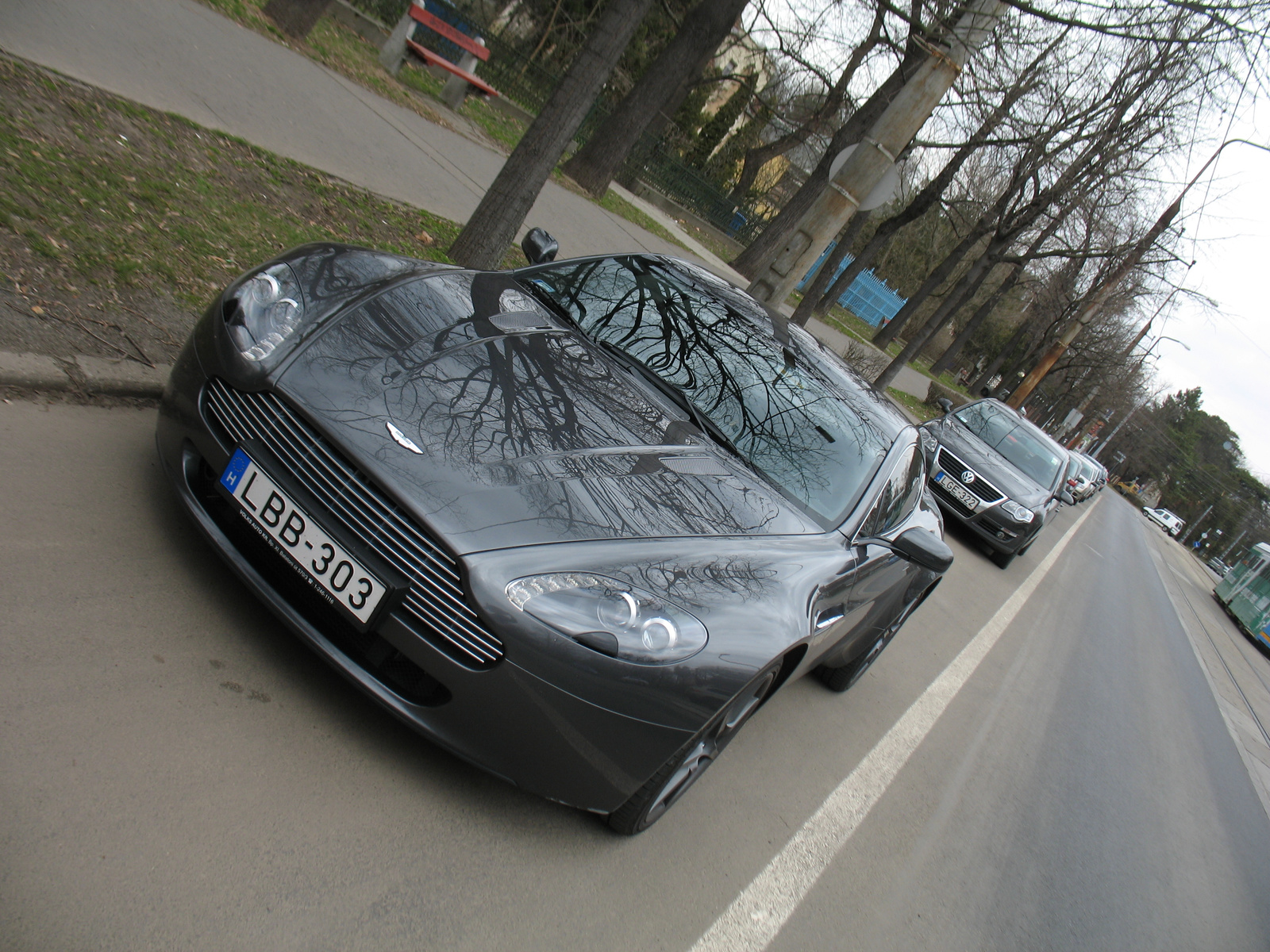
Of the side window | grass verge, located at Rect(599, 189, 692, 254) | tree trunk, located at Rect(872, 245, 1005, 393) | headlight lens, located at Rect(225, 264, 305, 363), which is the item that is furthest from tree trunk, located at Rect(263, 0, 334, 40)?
tree trunk, located at Rect(872, 245, 1005, 393)

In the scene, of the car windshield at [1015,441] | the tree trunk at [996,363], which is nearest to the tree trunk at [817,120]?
the car windshield at [1015,441]

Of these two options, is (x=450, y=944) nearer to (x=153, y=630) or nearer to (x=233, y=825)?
(x=233, y=825)

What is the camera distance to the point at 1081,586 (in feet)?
42.8

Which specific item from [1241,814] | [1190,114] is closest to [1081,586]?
[1241,814]

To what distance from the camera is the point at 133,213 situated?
5.34 metres

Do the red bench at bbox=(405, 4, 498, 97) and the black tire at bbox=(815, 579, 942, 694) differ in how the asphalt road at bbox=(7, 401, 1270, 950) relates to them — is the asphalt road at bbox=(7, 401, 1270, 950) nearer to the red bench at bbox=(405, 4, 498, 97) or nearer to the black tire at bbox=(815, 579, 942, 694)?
the black tire at bbox=(815, 579, 942, 694)

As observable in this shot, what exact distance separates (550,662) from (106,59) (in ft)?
23.8

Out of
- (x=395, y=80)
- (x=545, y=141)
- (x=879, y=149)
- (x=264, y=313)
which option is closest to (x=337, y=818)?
(x=264, y=313)

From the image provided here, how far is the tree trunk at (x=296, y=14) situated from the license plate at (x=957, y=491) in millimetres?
9727

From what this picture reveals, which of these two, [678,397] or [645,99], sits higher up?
[645,99]

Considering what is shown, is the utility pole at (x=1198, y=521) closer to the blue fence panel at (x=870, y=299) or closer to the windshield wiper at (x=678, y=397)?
the blue fence panel at (x=870, y=299)

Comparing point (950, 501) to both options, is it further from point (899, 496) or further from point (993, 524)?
point (899, 496)

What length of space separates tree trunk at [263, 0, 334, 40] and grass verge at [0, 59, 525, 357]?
224 inches

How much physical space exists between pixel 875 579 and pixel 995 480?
7269mm
